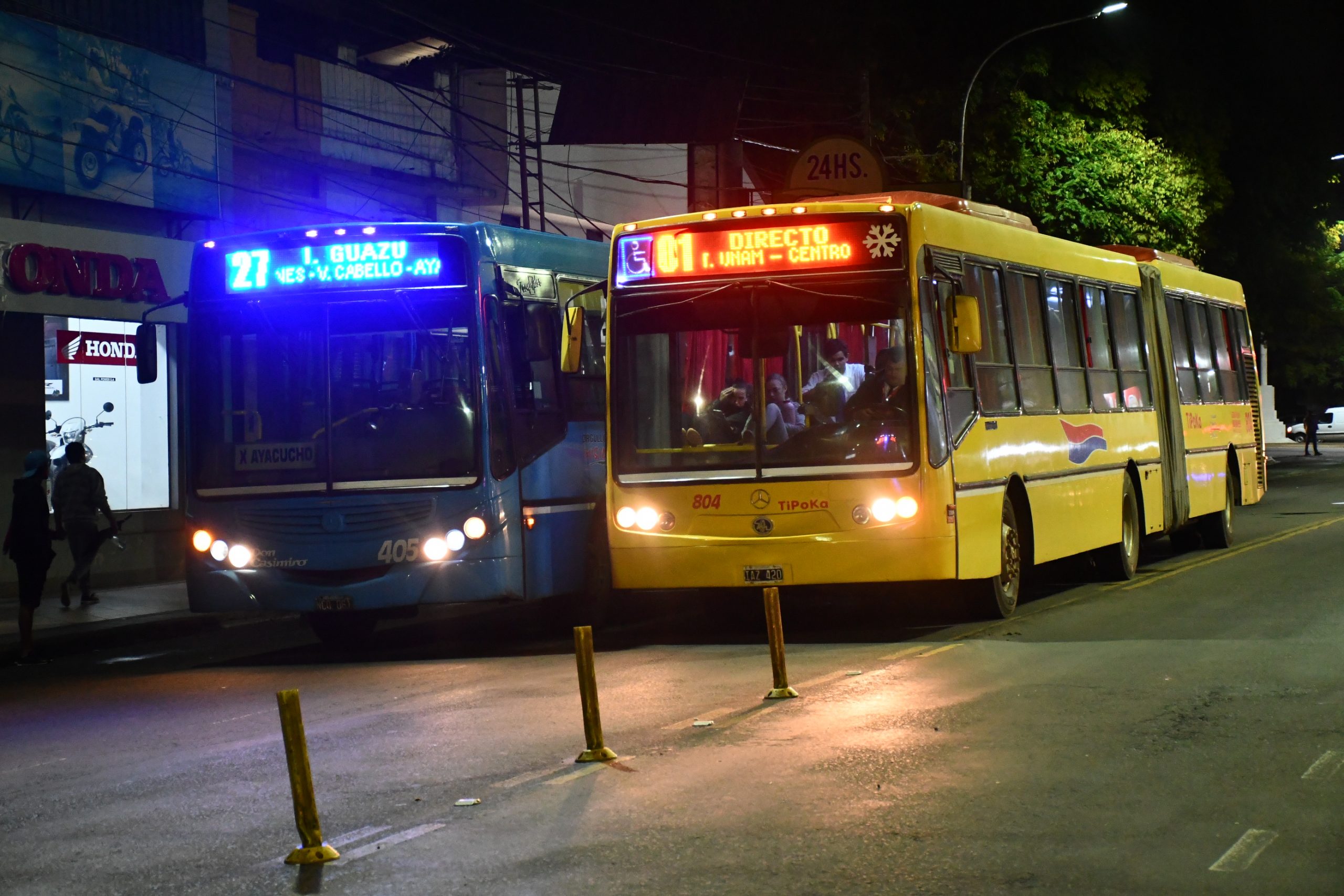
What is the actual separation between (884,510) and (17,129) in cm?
1160

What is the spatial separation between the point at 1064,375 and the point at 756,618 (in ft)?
11.4

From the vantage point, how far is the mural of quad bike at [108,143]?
20391 millimetres

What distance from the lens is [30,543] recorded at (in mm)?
14742

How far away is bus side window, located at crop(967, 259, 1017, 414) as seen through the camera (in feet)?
45.4

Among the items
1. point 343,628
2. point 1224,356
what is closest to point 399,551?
point 343,628

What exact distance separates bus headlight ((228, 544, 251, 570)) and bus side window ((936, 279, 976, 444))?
533 centimetres

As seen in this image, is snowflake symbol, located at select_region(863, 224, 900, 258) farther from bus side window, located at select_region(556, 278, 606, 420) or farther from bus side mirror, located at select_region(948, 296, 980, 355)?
bus side window, located at select_region(556, 278, 606, 420)

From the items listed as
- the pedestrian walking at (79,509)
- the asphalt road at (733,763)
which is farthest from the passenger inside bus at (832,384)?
the pedestrian walking at (79,509)

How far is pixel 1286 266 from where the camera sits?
44656 mm

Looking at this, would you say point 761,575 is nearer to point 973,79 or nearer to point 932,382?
point 932,382

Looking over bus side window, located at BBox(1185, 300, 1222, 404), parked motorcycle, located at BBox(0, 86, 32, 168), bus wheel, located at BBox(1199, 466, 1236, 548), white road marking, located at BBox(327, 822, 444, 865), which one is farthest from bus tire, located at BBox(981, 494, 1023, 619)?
parked motorcycle, located at BBox(0, 86, 32, 168)

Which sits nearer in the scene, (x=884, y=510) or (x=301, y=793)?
(x=301, y=793)

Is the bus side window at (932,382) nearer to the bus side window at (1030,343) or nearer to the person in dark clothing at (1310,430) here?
the bus side window at (1030,343)

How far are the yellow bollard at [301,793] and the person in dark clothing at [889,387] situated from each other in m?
6.92
